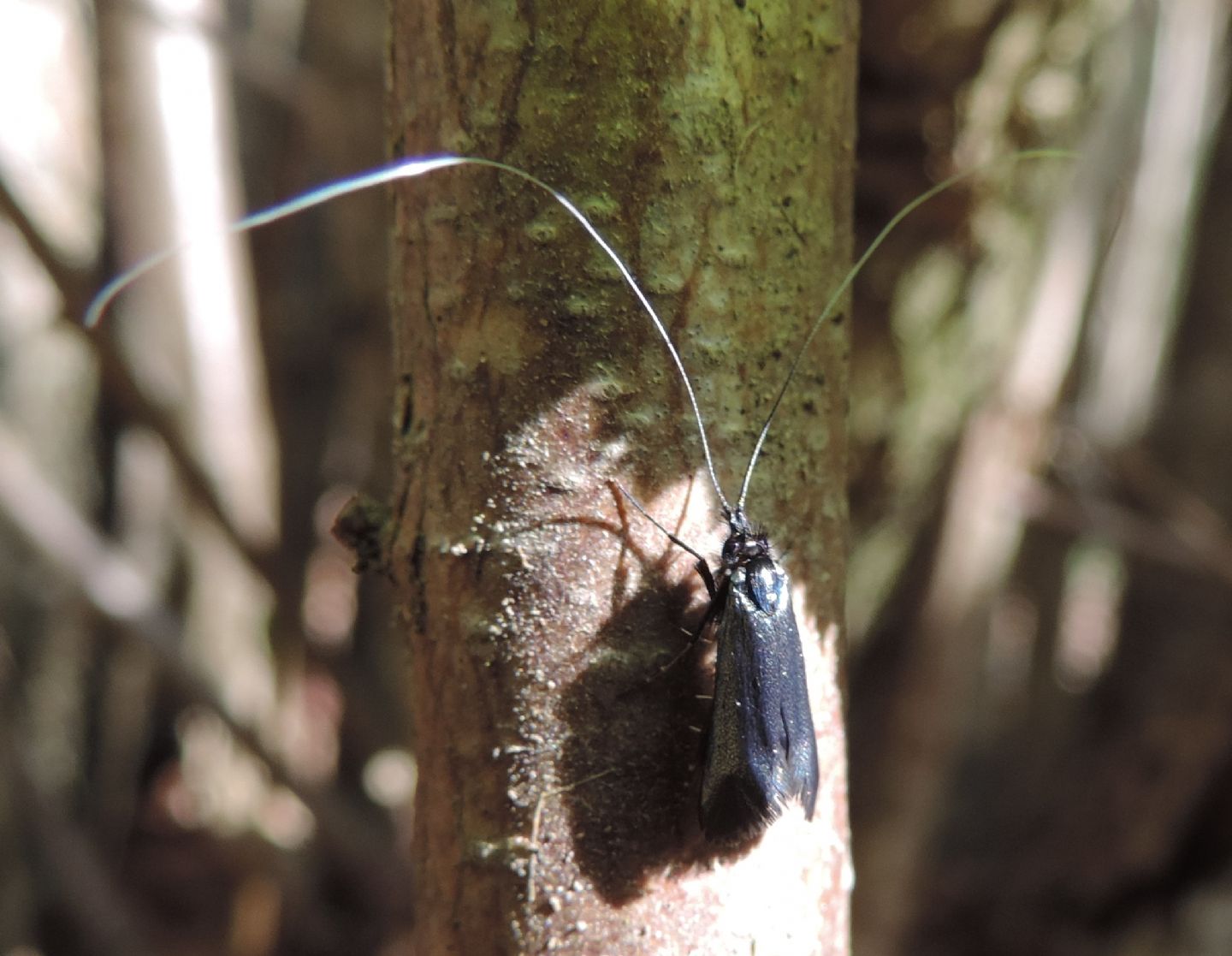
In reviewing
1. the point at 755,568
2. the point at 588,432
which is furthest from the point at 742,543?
the point at 588,432

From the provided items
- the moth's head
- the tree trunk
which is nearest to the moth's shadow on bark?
the tree trunk

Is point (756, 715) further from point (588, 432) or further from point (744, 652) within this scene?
point (588, 432)

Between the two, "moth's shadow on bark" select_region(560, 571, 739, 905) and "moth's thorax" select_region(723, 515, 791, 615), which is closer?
"moth's shadow on bark" select_region(560, 571, 739, 905)


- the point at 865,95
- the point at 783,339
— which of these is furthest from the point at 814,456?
the point at 865,95

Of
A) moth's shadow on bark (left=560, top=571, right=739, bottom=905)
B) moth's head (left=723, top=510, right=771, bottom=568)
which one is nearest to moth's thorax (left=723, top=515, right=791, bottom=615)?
moth's head (left=723, top=510, right=771, bottom=568)

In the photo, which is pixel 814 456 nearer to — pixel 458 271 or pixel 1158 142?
pixel 458 271

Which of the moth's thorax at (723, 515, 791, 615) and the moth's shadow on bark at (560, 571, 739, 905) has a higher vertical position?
the moth's thorax at (723, 515, 791, 615)

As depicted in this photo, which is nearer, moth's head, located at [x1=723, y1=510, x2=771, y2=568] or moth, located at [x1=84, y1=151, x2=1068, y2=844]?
moth, located at [x1=84, y1=151, x2=1068, y2=844]

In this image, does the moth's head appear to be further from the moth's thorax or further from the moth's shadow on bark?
the moth's shadow on bark
